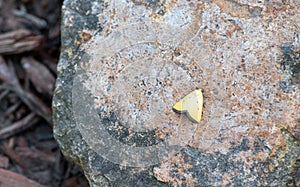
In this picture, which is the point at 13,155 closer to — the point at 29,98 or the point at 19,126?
the point at 19,126

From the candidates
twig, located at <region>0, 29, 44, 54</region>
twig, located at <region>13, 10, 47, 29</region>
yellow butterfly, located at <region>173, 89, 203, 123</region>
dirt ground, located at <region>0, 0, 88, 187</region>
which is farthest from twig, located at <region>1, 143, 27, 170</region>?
yellow butterfly, located at <region>173, 89, 203, 123</region>

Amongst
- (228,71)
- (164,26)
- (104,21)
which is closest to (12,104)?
(104,21)

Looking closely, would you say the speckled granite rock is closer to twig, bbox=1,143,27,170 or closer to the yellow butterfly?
the yellow butterfly

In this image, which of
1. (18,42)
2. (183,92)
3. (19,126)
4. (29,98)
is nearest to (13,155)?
(19,126)

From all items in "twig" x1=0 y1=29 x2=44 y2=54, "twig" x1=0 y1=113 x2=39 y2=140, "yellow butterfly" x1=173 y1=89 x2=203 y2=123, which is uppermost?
"yellow butterfly" x1=173 y1=89 x2=203 y2=123

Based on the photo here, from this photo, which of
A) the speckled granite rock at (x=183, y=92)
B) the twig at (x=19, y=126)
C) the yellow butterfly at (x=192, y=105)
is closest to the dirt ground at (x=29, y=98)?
the twig at (x=19, y=126)

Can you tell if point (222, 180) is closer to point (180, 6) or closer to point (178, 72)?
point (178, 72)

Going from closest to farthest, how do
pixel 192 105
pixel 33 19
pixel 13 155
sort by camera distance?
pixel 192 105, pixel 13 155, pixel 33 19
